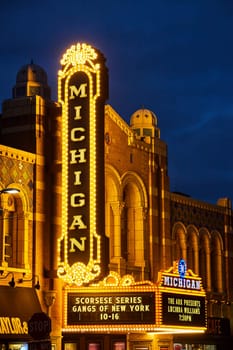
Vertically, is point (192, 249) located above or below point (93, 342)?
above

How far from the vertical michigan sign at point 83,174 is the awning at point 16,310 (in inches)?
58.1

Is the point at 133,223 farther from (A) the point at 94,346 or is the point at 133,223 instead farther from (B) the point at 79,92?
(B) the point at 79,92

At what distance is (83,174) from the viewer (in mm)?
29000

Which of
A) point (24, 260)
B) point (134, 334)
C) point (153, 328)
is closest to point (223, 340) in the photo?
point (134, 334)

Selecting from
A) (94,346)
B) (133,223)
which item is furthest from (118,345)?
(133,223)

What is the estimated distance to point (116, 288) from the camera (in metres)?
28.9

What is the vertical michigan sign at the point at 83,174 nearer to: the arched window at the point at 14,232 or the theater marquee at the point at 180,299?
the arched window at the point at 14,232

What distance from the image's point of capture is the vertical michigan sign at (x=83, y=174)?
28.6 meters

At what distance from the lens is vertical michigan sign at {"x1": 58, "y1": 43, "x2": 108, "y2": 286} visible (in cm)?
2859

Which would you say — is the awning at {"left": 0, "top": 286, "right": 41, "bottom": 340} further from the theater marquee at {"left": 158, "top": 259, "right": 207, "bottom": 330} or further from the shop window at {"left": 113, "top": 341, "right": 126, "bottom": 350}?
the shop window at {"left": 113, "top": 341, "right": 126, "bottom": 350}

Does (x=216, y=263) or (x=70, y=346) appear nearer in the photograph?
(x=70, y=346)

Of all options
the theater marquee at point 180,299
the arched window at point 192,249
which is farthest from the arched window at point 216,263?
the theater marquee at point 180,299

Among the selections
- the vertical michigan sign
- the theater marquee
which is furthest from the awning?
the theater marquee

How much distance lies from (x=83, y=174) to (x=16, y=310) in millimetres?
5317
